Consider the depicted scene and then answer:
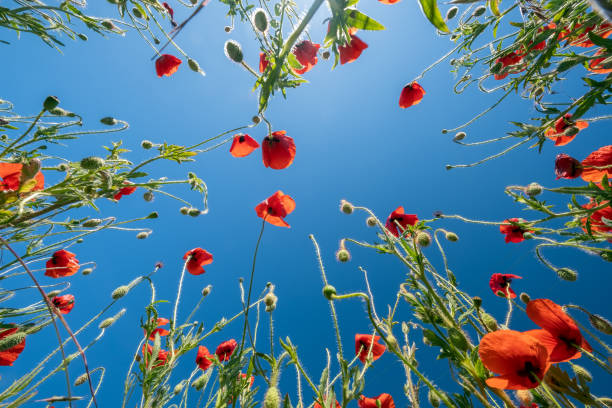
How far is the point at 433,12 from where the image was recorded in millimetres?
710

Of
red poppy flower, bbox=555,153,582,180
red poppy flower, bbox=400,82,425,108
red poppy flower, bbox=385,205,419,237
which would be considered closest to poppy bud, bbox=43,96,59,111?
red poppy flower, bbox=385,205,419,237

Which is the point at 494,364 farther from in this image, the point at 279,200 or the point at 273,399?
the point at 279,200

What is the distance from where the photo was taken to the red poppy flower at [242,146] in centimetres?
210

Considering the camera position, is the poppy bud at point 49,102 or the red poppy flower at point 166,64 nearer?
the poppy bud at point 49,102

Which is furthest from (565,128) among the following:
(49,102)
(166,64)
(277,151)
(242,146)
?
(166,64)

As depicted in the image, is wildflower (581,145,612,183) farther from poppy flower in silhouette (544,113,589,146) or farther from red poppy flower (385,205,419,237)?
red poppy flower (385,205,419,237)

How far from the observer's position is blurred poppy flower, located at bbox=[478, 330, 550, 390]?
0.82 metres

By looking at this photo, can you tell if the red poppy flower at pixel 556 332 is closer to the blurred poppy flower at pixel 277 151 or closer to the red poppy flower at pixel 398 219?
the red poppy flower at pixel 398 219

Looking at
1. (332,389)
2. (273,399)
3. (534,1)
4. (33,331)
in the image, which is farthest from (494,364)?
(534,1)

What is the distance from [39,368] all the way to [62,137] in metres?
0.95

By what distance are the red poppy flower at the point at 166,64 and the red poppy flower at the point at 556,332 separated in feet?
9.02

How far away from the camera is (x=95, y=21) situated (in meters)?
1.59

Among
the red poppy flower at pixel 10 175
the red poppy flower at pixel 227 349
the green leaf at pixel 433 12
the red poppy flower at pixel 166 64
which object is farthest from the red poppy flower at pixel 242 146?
the green leaf at pixel 433 12

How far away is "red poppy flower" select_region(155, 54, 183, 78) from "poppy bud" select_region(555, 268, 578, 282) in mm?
2974
